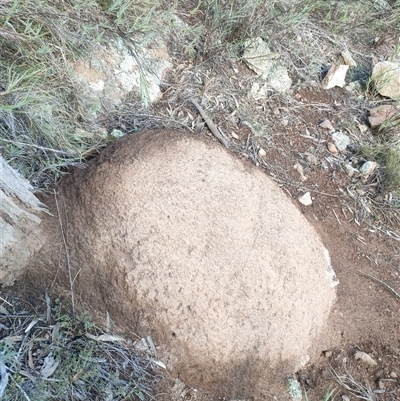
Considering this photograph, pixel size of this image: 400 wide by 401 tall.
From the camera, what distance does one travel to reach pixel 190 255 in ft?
5.94

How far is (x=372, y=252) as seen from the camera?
8.20 feet

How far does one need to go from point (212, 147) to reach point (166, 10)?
45.0 inches

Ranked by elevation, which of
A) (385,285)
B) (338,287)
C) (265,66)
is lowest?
(385,285)

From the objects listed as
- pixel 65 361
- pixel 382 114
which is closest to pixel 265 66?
pixel 382 114

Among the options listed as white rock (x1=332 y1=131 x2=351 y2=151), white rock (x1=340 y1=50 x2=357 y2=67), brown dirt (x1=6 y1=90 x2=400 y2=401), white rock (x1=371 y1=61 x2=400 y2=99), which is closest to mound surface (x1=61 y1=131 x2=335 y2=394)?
brown dirt (x1=6 y1=90 x2=400 y2=401)

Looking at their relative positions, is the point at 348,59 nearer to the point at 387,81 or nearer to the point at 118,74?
the point at 387,81

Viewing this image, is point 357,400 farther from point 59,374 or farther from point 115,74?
point 115,74

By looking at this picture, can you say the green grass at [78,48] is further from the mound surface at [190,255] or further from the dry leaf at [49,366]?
the dry leaf at [49,366]

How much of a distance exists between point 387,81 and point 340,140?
2.00ft

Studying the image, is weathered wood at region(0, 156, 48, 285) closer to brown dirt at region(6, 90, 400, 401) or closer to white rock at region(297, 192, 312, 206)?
brown dirt at region(6, 90, 400, 401)

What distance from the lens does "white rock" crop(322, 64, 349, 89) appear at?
3.18 m

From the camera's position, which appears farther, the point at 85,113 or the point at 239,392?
the point at 85,113

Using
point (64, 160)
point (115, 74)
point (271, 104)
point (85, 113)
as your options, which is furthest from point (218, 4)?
point (64, 160)

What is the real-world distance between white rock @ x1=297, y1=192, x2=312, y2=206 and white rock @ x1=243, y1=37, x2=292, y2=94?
2.36 ft
